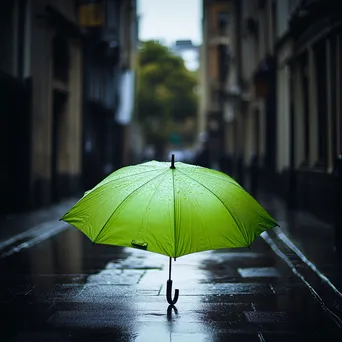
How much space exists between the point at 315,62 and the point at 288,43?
409cm

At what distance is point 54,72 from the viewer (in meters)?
22.8

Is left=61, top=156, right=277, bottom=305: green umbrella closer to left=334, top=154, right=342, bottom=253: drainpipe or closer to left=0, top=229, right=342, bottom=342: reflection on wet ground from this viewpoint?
left=0, top=229, right=342, bottom=342: reflection on wet ground

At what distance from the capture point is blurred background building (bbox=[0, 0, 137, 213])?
1794cm

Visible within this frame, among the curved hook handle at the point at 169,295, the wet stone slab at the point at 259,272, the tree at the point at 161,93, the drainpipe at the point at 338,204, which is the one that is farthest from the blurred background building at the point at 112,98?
the tree at the point at 161,93

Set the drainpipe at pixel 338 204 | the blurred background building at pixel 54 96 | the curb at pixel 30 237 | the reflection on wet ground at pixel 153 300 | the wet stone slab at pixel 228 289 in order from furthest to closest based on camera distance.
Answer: the blurred background building at pixel 54 96 → the curb at pixel 30 237 → the drainpipe at pixel 338 204 → the wet stone slab at pixel 228 289 → the reflection on wet ground at pixel 153 300

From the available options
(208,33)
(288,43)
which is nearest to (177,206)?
(288,43)

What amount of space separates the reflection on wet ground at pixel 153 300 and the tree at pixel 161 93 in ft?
195

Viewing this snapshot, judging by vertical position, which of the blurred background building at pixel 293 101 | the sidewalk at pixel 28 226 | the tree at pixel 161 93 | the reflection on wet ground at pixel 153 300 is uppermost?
the tree at pixel 161 93

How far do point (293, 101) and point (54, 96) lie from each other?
26.7ft

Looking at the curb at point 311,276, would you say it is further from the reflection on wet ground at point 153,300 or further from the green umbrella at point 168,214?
the green umbrella at point 168,214

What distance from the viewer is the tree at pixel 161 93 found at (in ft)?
229

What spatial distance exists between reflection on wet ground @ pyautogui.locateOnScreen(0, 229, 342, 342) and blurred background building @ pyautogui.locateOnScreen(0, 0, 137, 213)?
27.1 feet

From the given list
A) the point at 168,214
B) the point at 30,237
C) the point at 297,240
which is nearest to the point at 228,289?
the point at 168,214

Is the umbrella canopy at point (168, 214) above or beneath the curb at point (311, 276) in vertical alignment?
above
